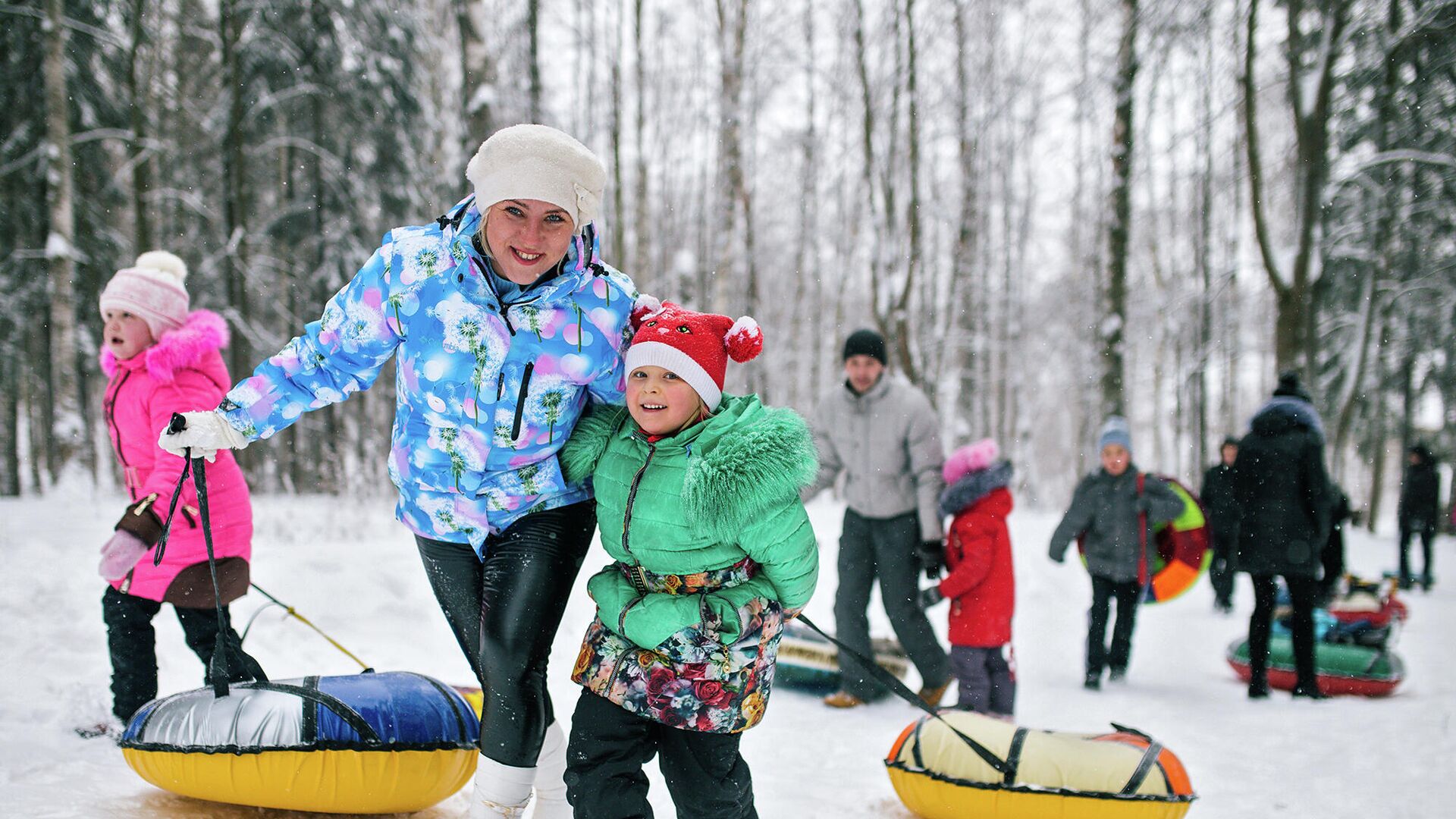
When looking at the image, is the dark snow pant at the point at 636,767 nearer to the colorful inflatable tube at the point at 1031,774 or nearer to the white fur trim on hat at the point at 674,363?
the white fur trim on hat at the point at 674,363

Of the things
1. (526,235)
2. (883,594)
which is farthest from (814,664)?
(526,235)

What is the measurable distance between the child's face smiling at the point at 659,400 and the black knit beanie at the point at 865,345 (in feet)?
9.81

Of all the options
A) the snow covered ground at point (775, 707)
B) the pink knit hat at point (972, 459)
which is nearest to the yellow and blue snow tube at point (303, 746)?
the snow covered ground at point (775, 707)

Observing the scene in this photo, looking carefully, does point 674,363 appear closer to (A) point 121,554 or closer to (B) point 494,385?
(B) point 494,385

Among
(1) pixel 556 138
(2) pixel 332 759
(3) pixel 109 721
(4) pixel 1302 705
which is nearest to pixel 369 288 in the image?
(1) pixel 556 138

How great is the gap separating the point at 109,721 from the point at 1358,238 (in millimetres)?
21958

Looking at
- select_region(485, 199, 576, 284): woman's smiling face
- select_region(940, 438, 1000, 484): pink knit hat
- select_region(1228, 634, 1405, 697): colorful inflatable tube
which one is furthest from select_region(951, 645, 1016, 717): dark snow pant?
select_region(485, 199, 576, 284): woman's smiling face

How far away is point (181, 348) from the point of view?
11.4 ft

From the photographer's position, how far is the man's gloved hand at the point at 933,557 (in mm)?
5145

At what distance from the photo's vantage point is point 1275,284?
321 inches

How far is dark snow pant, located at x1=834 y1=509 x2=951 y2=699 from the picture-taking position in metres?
5.28

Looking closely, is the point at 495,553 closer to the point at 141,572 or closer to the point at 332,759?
the point at 332,759

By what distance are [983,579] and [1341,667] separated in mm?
3326

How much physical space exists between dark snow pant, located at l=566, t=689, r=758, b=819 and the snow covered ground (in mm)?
932
